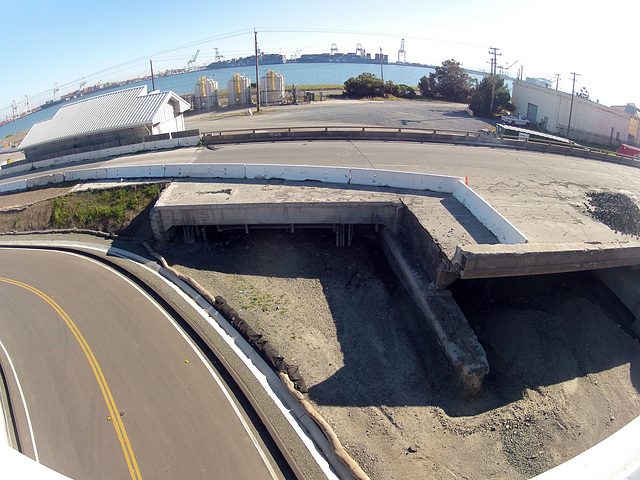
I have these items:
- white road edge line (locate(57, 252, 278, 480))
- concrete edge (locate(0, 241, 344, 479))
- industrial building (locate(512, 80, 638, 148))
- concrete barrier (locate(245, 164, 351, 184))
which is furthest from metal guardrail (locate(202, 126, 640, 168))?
white road edge line (locate(57, 252, 278, 480))

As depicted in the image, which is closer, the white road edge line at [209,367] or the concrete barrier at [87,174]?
the white road edge line at [209,367]

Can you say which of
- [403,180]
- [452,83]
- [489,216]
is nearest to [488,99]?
[452,83]

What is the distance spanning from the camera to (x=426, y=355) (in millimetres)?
12992

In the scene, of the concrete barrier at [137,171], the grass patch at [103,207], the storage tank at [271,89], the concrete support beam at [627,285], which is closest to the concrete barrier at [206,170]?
→ the concrete barrier at [137,171]

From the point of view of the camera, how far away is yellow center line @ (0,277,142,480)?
28.3 feet

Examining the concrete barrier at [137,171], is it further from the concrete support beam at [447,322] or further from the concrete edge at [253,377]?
the concrete support beam at [447,322]

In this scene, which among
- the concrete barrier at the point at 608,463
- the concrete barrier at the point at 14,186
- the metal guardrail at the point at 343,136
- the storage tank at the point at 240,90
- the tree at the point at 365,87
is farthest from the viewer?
the tree at the point at 365,87

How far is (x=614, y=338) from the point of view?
1330 centimetres

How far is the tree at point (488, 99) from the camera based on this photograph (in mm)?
46031

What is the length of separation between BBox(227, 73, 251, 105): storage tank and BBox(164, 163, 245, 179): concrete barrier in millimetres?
35395

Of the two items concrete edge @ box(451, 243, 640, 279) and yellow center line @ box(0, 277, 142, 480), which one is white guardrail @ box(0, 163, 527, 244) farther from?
yellow center line @ box(0, 277, 142, 480)

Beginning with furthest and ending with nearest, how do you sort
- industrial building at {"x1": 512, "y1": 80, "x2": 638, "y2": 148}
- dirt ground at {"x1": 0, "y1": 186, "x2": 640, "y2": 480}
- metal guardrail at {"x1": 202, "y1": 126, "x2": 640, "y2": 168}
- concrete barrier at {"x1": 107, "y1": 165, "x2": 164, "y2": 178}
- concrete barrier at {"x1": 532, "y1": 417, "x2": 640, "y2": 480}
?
industrial building at {"x1": 512, "y1": 80, "x2": 638, "y2": 148} < metal guardrail at {"x1": 202, "y1": 126, "x2": 640, "y2": 168} < concrete barrier at {"x1": 107, "y1": 165, "x2": 164, "y2": 178} < dirt ground at {"x1": 0, "y1": 186, "x2": 640, "y2": 480} < concrete barrier at {"x1": 532, "y1": 417, "x2": 640, "y2": 480}

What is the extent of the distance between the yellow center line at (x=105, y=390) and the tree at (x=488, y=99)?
46232 mm

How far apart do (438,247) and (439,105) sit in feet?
140
